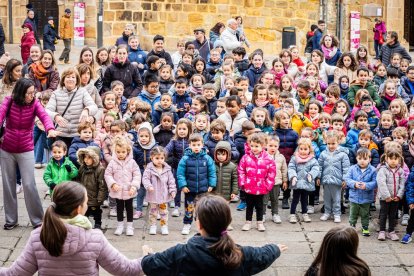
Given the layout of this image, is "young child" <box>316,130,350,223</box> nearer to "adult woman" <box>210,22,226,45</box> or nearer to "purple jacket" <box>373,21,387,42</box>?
"adult woman" <box>210,22,226,45</box>

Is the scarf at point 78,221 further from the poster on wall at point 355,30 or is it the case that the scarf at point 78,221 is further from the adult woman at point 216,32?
the poster on wall at point 355,30

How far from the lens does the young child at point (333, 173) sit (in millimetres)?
11859

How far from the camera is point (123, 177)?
11109mm

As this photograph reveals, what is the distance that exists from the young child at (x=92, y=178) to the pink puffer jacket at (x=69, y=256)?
453 cm

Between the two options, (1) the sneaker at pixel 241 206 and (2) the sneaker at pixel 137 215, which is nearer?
(2) the sneaker at pixel 137 215

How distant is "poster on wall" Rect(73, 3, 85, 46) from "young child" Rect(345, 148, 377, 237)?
16.7 metres

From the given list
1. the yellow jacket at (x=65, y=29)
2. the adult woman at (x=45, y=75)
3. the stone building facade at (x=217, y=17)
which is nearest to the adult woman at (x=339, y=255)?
the adult woman at (x=45, y=75)

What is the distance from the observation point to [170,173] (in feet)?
36.9

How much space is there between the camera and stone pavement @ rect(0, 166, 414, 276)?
33.0 feet

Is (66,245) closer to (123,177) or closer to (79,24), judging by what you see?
(123,177)

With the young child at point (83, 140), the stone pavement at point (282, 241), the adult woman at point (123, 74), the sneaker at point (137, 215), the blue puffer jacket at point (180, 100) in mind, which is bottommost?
the stone pavement at point (282, 241)

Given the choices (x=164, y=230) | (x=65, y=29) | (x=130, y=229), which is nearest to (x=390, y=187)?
(x=164, y=230)

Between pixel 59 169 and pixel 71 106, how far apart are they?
1.35 m

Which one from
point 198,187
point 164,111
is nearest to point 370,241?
point 198,187
